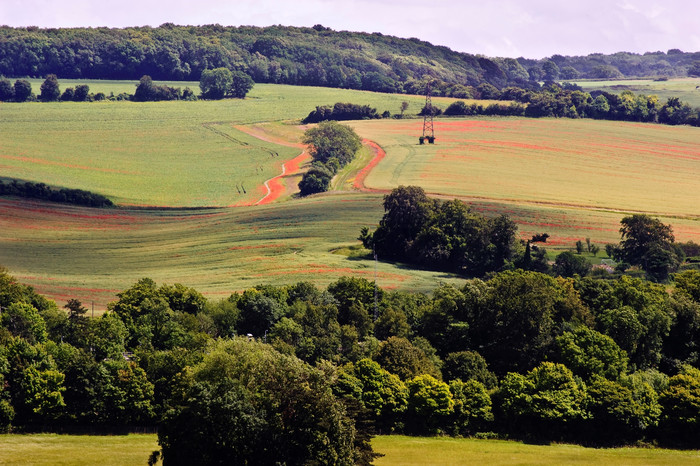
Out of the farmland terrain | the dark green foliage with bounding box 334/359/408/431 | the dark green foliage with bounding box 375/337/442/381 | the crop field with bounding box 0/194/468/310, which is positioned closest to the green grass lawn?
the dark green foliage with bounding box 334/359/408/431

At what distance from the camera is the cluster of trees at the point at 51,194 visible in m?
151

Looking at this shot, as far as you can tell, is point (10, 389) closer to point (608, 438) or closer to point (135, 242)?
point (608, 438)

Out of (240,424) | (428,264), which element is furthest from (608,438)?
(428,264)

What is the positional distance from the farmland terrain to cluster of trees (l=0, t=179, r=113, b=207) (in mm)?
3810

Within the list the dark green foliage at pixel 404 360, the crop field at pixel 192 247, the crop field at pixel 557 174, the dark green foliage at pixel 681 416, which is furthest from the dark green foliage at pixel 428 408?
the crop field at pixel 557 174

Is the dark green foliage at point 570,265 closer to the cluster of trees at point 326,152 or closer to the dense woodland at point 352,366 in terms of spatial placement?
the dense woodland at point 352,366

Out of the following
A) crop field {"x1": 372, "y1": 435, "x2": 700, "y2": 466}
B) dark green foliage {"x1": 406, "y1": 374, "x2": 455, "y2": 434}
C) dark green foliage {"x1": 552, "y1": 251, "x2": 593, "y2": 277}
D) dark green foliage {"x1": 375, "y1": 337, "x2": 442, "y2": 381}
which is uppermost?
dark green foliage {"x1": 552, "y1": 251, "x2": 593, "y2": 277}

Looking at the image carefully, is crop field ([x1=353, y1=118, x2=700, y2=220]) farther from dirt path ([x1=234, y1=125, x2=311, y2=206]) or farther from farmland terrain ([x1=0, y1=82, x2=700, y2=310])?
dirt path ([x1=234, y1=125, x2=311, y2=206])

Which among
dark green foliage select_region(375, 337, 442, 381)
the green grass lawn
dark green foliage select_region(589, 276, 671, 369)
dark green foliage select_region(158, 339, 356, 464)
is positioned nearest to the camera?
dark green foliage select_region(158, 339, 356, 464)

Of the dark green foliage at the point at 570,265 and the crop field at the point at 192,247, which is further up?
the dark green foliage at the point at 570,265

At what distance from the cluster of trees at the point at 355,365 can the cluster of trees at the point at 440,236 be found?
23.9 metres

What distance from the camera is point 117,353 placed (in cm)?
7800

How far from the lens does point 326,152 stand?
187500 mm

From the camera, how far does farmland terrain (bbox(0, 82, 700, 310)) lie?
117m
